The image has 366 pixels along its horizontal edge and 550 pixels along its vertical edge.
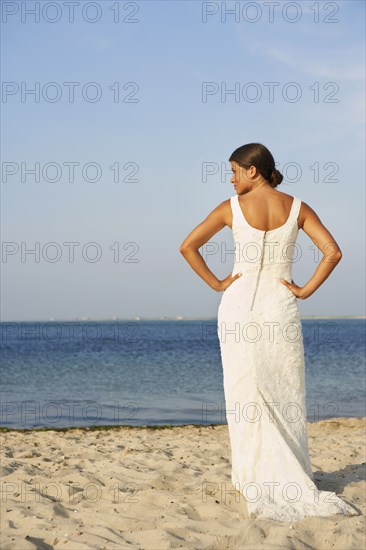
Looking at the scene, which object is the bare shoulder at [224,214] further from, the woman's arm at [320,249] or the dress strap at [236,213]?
the woman's arm at [320,249]

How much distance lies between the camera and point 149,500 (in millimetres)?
5941

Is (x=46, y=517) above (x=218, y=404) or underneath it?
above

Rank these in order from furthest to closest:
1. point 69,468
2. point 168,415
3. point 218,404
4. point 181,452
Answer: point 218,404 < point 168,415 < point 181,452 < point 69,468

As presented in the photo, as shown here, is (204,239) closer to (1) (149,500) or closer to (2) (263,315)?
(2) (263,315)

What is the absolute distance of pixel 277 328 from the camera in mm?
5727

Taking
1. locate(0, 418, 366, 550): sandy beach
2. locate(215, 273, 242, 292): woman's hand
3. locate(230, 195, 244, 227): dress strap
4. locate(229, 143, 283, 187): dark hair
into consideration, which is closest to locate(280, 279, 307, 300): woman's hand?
locate(215, 273, 242, 292): woman's hand

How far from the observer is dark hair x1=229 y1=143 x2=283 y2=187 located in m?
5.68

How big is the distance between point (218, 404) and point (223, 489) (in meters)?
12.0

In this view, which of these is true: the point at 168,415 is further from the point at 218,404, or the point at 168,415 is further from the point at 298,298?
the point at 298,298

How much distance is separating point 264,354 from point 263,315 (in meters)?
0.33

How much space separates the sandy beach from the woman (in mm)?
538

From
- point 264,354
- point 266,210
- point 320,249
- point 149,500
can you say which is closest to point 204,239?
point 266,210

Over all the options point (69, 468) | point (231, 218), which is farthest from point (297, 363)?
point (69, 468)

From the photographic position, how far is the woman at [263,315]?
570cm
